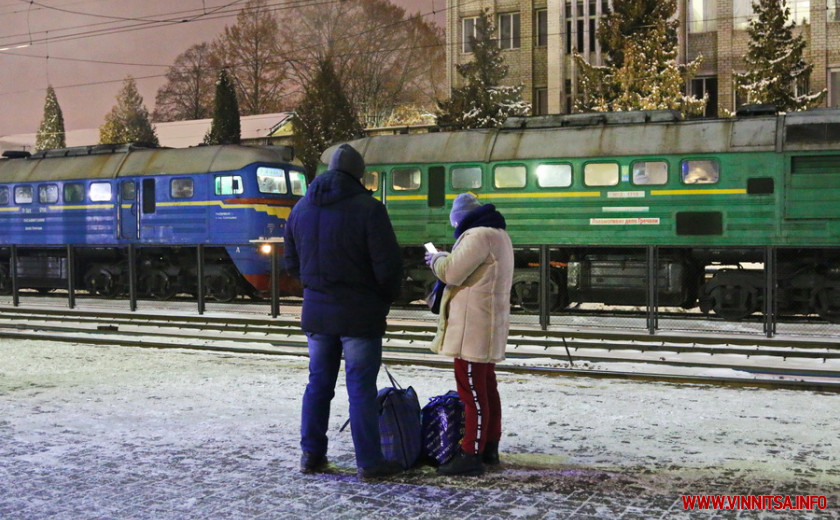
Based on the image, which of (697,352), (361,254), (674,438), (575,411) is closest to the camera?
(361,254)

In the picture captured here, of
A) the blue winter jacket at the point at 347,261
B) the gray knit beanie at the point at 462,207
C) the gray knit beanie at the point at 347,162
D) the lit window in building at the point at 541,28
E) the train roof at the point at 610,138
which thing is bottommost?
the blue winter jacket at the point at 347,261

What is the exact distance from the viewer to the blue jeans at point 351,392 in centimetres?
611

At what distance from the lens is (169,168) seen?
22625mm

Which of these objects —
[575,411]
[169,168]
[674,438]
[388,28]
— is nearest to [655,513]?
[674,438]

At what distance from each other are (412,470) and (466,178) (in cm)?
1373

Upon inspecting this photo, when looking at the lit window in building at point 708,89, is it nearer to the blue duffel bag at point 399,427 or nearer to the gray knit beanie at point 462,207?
the gray knit beanie at point 462,207

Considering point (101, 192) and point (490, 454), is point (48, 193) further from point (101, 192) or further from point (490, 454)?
point (490, 454)

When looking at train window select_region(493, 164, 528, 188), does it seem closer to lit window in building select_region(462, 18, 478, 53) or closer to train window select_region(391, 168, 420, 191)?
train window select_region(391, 168, 420, 191)

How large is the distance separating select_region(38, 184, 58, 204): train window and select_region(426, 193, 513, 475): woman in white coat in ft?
66.9

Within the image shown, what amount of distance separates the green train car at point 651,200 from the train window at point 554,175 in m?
0.02

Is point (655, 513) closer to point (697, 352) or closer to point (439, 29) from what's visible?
point (697, 352)

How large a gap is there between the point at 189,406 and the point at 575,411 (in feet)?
11.1

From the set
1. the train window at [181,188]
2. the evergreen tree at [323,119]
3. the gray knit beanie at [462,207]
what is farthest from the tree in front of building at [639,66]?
the gray knit beanie at [462,207]

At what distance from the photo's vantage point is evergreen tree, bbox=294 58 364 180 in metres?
41.3
